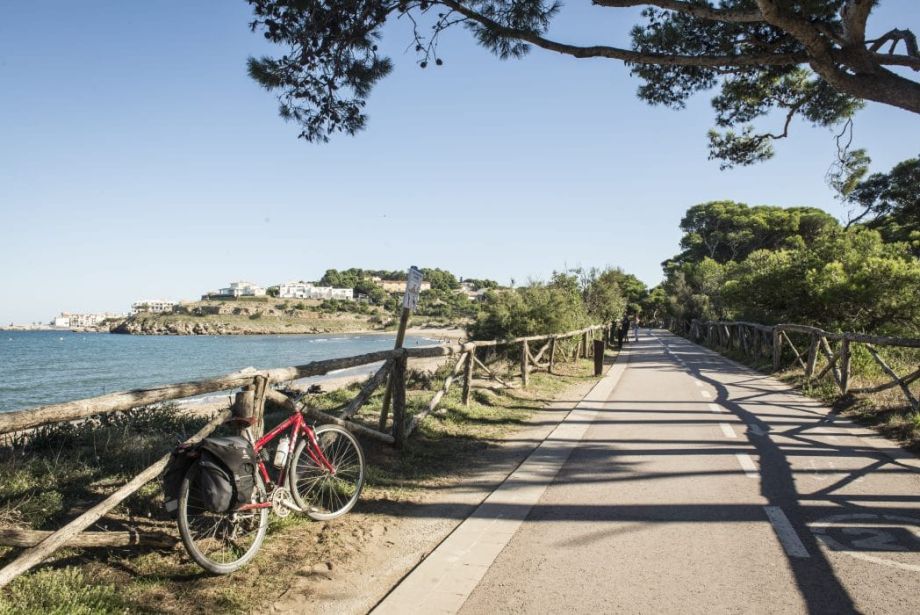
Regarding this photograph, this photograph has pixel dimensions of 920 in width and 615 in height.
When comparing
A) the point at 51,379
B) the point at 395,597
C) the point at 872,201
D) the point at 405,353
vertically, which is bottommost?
the point at 51,379

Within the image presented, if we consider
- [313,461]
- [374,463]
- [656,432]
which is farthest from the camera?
[656,432]

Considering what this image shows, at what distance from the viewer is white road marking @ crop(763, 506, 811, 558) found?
407 cm

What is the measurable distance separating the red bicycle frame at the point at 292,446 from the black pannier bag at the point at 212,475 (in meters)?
0.36

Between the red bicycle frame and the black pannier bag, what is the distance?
1.18 ft

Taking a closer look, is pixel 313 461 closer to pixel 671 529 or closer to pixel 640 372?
pixel 671 529

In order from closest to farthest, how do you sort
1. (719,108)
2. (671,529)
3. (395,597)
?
(395,597), (671,529), (719,108)

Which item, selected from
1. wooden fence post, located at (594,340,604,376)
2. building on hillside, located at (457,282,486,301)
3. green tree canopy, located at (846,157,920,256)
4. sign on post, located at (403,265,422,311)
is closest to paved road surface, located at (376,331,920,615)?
sign on post, located at (403,265,422,311)

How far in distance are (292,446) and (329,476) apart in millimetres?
591

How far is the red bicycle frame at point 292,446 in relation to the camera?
427 centimetres

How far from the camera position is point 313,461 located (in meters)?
4.89

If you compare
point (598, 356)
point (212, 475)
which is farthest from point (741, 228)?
point (212, 475)

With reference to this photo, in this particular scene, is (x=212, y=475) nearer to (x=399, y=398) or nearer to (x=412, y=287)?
(x=399, y=398)

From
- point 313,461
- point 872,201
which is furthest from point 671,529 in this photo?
point 872,201

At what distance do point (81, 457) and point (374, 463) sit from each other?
285 cm
